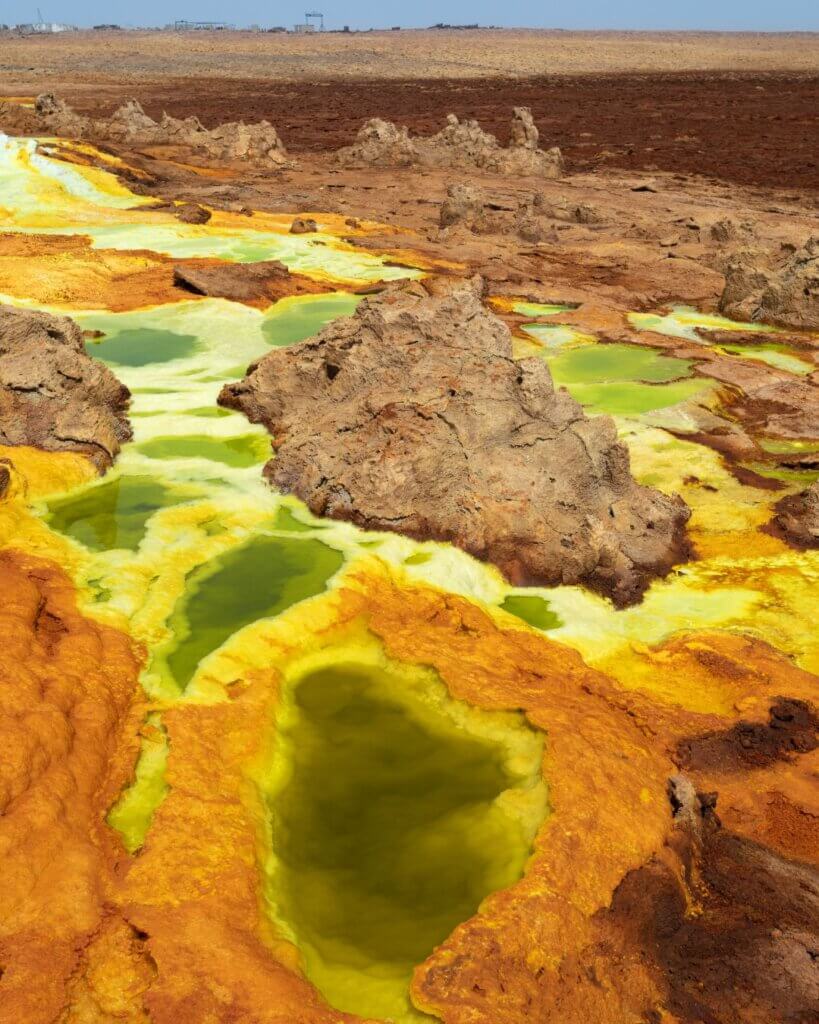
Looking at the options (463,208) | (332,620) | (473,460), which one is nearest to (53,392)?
(473,460)

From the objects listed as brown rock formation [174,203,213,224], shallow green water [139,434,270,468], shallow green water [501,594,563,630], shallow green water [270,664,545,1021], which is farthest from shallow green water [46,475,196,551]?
brown rock formation [174,203,213,224]

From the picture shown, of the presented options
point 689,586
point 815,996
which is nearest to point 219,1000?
point 815,996

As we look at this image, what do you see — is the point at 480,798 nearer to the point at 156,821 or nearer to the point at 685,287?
the point at 156,821

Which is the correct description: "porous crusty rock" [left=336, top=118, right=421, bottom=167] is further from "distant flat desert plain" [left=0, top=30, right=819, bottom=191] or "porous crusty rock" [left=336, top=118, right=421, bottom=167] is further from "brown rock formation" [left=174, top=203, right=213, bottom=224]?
"brown rock formation" [left=174, top=203, right=213, bottom=224]

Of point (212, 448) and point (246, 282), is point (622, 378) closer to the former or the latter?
point (212, 448)

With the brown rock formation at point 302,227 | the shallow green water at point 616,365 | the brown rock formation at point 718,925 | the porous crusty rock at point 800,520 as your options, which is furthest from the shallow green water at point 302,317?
the brown rock formation at point 718,925

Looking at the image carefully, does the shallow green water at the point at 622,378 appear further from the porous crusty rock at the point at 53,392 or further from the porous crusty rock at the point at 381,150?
the porous crusty rock at the point at 381,150
